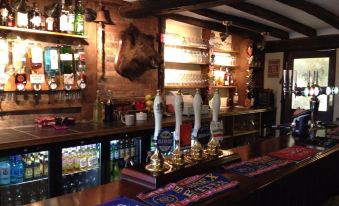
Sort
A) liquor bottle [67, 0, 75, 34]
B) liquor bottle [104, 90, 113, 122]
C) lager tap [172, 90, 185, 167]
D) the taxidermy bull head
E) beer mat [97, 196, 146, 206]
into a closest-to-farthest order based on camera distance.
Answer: beer mat [97, 196, 146, 206] < lager tap [172, 90, 185, 167] < liquor bottle [67, 0, 75, 34] < liquor bottle [104, 90, 113, 122] < the taxidermy bull head

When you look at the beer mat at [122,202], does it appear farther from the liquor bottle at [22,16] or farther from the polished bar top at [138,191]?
the liquor bottle at [22,16]

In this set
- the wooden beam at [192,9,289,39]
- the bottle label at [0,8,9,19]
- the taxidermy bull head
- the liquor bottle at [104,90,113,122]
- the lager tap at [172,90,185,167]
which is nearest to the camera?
the lager tap at [172,90,185,167]

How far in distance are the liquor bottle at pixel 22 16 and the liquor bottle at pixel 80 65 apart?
25.8 inches

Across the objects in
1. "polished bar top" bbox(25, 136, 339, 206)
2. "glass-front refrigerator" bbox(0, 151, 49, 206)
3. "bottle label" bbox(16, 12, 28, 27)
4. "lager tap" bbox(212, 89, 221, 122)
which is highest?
"bottle label" bbox(16, 12, 28, 27)

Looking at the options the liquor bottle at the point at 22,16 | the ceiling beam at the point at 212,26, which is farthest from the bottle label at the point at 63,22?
the ceiling beam at the point at 212,26

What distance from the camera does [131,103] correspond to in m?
4.34

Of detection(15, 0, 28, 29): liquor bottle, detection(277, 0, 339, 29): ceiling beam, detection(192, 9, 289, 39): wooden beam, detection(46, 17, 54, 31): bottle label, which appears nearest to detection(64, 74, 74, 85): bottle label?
detection(46, 17, 54, 31): bottle label

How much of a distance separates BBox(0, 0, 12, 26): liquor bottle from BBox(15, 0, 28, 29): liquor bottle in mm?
94

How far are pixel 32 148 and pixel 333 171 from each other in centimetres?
271

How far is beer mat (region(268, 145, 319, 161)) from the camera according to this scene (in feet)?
7.41

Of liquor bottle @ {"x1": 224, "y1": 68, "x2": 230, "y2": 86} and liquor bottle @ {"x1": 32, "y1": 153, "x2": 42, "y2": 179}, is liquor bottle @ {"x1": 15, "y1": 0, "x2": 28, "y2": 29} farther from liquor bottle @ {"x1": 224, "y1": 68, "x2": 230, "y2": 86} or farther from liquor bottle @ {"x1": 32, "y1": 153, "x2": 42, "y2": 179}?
liquor bottle @ {"x1": 224, "y1": 68, "x2": 230, "y2": 86}

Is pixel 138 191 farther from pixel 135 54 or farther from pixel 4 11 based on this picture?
pixel 135 54

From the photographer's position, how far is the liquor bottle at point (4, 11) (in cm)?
312

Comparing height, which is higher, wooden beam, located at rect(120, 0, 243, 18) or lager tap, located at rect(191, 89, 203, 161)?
wooden beam, located at rect(120, 0, 243, 18)
